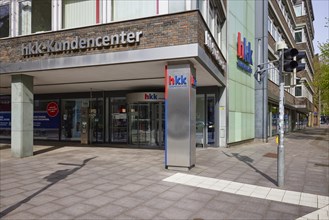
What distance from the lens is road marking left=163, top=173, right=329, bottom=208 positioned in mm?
5852

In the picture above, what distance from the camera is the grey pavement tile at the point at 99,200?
5441 mm

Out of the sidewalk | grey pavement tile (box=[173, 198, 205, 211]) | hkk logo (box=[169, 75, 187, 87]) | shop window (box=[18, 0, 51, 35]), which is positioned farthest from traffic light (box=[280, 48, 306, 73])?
shop window (box=[18, 0, 51, 35])

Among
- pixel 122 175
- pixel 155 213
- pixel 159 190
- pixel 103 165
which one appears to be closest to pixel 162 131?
pixel 103 165

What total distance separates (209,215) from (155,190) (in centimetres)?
179

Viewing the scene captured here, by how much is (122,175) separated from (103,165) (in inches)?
67.2

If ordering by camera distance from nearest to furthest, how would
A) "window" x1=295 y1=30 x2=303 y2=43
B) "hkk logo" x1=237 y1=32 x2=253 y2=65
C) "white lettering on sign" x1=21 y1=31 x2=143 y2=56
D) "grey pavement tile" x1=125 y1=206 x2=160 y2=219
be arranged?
1. "grey pavement tile" x1=125 y1=206 x2=160 y2=219
2. "white lettering on sign" x1=21 y1=31 x2=143 y2=56
3. "hkk logo" x1=237 y1=32 x2=253 y2=65
4. "window" x1=295 y1=30 x2=303 y2=43

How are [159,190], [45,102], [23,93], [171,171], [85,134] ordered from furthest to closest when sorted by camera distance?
1. [45,102]
2. [85,134]
3. [23,93]
4. [171,171]
5. [159,190]

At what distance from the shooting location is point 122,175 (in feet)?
26.0

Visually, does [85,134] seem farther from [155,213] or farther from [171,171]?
[155,213]

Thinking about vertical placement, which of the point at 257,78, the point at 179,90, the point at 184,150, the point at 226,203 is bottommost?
the point at 226,203

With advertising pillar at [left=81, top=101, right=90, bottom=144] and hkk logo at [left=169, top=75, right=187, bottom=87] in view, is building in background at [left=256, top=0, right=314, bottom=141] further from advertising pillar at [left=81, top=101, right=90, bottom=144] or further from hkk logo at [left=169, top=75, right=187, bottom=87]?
advertising pillar at [left=81, top=101, right=90, bottom=144]

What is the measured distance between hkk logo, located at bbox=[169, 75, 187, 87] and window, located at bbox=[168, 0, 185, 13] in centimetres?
205

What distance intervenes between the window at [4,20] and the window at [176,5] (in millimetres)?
7562

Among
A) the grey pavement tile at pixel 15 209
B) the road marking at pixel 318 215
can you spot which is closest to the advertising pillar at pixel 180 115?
the road marking at pixel 318 215
